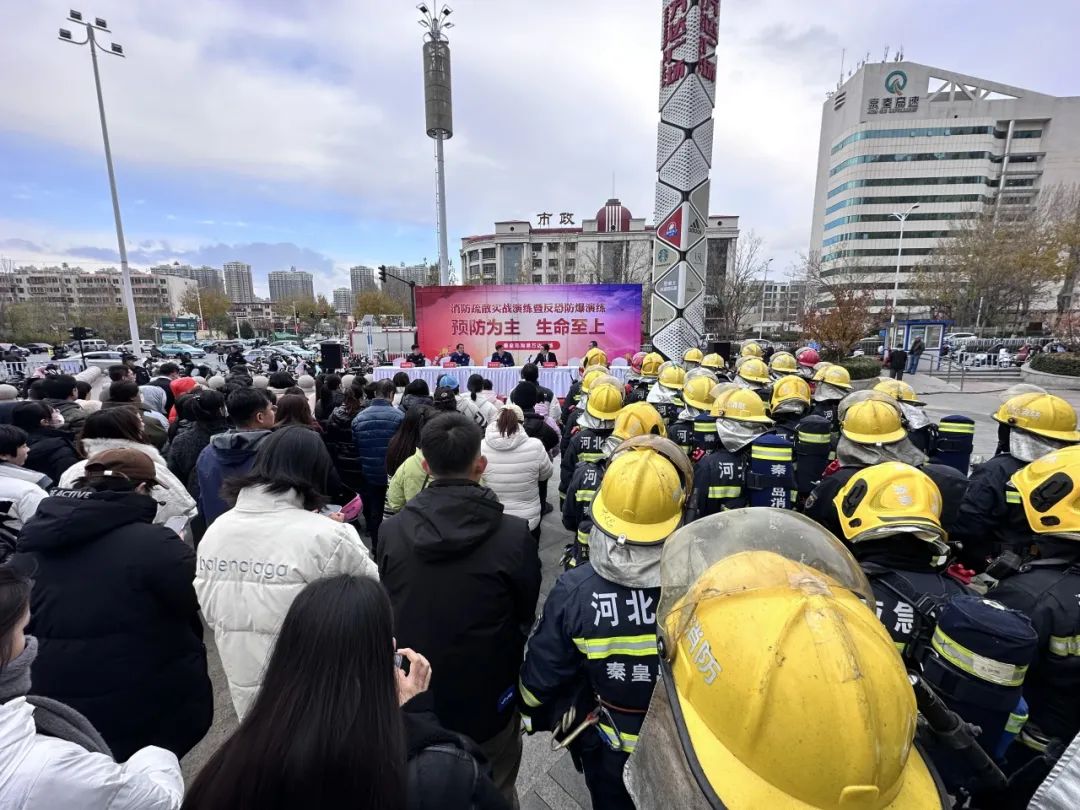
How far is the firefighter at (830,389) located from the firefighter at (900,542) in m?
4.56

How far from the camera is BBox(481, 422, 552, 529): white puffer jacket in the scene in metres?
3.37

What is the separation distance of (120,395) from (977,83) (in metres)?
93.8

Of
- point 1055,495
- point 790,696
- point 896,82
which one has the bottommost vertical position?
point 1055,495

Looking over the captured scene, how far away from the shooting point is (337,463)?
4625mm

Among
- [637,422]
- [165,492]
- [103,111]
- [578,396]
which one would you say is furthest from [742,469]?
[103,111]

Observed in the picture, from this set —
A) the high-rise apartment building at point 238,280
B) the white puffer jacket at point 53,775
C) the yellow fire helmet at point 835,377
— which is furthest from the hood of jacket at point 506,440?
the high-rise apartment building at point 238,280

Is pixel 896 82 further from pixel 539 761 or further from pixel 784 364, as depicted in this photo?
pixel 539 761

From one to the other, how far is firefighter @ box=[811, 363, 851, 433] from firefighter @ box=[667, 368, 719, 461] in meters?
1.67

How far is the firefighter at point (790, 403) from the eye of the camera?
546 cm

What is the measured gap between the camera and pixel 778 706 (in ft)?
2.65

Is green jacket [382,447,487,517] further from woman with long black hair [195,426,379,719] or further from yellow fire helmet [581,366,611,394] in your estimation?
yellow fire helmet [581,366,611,394]

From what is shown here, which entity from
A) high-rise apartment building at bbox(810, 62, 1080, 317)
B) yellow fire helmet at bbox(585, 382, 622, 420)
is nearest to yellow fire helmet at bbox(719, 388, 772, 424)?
yellow fire helmet at bbox(585, 382, 622, 420)

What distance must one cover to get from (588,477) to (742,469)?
52.7 inches

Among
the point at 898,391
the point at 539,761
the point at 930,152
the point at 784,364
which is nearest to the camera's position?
the point at 539,761
